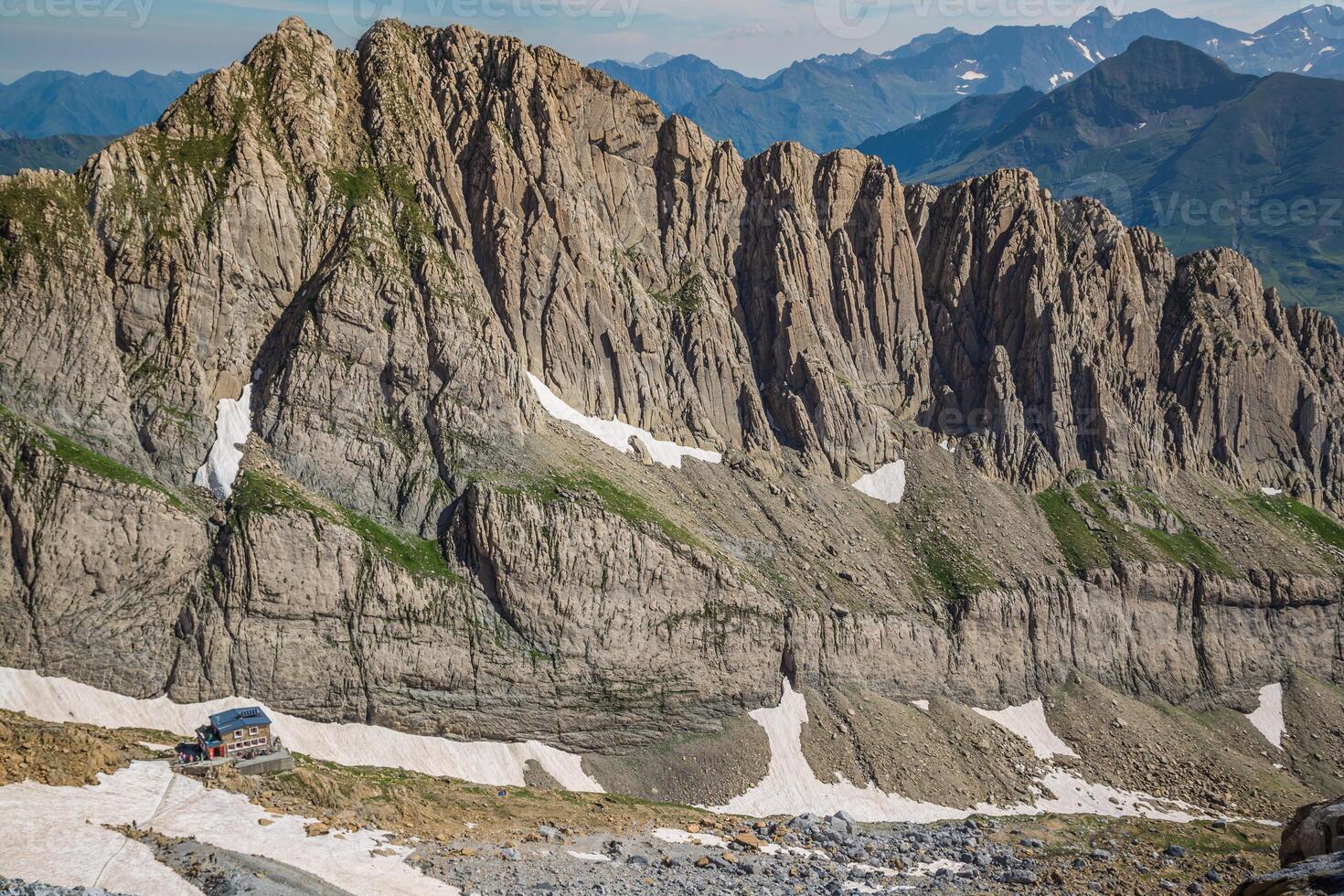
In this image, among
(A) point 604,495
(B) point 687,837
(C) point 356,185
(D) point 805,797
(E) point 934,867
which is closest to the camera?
(B) point 687,837

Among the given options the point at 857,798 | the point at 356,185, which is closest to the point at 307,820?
the point at 857,798

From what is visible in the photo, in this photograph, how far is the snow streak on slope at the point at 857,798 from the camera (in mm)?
90125

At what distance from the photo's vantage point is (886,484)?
12219 cm

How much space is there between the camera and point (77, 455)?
272 feet

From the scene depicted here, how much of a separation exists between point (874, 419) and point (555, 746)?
52.4 metres

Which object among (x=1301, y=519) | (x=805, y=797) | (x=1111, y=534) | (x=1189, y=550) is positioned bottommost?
(x=805, y=797)

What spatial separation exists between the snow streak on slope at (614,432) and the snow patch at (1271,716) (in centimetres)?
5819

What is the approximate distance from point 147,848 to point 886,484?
8728 cm

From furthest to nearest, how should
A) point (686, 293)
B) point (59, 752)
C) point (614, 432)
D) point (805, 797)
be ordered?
1. point (686, 293)
2. point (614, 432)
3. point (805, 797)
4. point (59, 752)

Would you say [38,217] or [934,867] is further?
[38,217]

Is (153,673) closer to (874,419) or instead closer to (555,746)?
(555,746)

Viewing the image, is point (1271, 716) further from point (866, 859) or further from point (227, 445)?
point (227, 445)

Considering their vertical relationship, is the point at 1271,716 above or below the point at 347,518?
below

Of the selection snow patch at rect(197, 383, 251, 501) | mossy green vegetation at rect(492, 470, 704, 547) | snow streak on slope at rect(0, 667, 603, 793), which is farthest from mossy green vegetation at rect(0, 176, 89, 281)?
mossy green vegetation at rect(492, 470, 704, 547)
